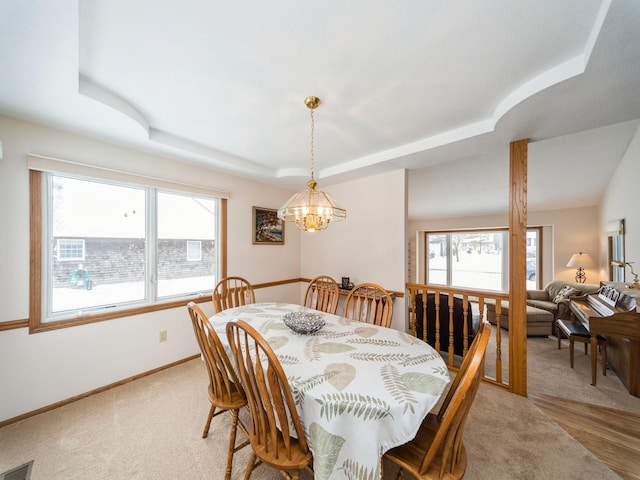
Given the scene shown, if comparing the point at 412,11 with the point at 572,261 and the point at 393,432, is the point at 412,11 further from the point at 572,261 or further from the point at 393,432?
the point at 572,261

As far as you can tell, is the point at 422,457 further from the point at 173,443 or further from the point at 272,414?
the point at 173,443

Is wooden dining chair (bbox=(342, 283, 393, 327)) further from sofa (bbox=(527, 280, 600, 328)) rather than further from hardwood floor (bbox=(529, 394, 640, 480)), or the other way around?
sofa (bbox=(527, 280, 600, 328))

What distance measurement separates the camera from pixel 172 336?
2.67 metres

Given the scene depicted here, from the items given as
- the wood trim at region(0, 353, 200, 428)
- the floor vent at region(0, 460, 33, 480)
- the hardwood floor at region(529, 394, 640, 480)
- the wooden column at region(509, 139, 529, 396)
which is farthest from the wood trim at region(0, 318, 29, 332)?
the hardwood floor at region(529, 394, 640, 480)

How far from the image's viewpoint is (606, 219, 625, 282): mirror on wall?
2.93 meters

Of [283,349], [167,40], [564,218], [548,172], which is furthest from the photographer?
[564,218]

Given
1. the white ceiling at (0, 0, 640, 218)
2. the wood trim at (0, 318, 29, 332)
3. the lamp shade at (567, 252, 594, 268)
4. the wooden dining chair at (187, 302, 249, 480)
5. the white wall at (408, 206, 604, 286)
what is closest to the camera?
the white ceiling at (0, 0, 640, 218)

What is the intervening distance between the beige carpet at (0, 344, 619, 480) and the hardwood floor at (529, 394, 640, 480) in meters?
0.08

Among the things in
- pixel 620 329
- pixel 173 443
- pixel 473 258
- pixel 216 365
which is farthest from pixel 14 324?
pixel 473 258

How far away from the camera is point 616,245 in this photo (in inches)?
126

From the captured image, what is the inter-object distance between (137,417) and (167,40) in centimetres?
257

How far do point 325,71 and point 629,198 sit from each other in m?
3.68

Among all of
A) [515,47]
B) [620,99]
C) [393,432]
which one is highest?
[515,47]

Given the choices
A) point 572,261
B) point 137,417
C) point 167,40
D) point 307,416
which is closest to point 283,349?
point 307,416
